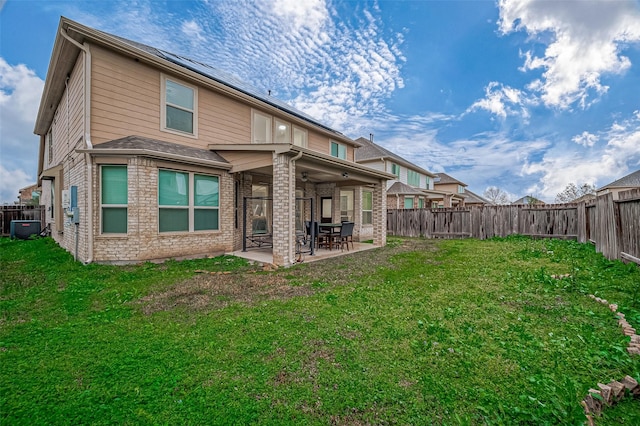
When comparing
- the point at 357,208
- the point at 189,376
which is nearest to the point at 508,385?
the point at 189,376

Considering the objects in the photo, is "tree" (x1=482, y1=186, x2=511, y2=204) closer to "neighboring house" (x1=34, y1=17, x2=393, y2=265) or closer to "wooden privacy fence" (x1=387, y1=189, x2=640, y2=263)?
"wooden privacy fence" (x1=387, y1=189, x2=640, y2=263)

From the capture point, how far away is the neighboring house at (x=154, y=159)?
279 inches

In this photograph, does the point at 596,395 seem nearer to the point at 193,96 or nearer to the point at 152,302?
the point at 152,302

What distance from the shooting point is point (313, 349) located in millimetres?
2996

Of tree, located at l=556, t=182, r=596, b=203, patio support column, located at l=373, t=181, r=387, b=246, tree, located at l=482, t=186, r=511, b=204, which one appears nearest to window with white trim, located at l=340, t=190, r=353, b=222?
patio support column, located at l=373, t=181, r=387, b=246

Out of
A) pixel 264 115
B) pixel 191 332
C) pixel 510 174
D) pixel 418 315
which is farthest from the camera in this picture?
pixel 510 174

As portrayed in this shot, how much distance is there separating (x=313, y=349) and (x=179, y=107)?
8547mm

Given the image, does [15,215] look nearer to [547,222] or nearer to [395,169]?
[395,169]

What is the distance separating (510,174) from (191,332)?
41076 millimetres

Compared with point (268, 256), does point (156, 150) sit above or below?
above

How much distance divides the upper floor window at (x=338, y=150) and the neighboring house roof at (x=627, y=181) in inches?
1124

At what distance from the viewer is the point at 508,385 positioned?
2348mm

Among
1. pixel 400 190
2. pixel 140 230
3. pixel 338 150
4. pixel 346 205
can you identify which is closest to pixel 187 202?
pixel 140 230

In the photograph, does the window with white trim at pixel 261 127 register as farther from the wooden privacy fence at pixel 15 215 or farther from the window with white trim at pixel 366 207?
the wooden privacy fence at pixel 15 215
